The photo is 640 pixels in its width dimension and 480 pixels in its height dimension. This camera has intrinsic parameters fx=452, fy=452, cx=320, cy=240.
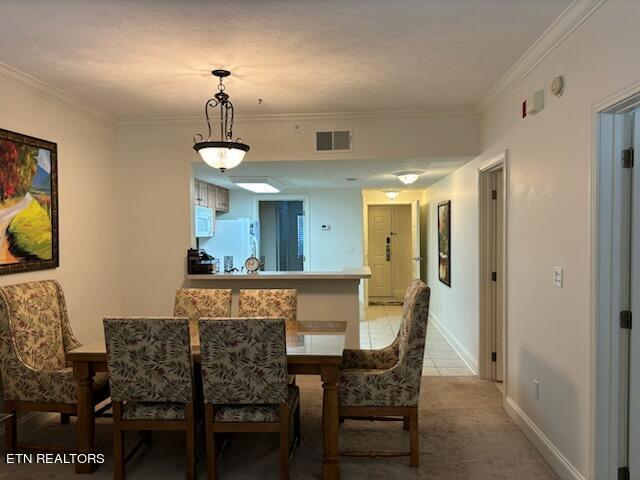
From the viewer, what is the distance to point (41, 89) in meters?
3.39

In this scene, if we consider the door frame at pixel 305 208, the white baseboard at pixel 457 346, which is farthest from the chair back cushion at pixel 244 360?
the door frame at pixel 305 208

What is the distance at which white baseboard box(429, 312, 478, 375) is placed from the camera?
4.56 m

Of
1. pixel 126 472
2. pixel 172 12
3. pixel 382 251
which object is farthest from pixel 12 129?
pixel 382 251

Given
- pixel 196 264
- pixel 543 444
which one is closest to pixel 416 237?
pixel 196 264

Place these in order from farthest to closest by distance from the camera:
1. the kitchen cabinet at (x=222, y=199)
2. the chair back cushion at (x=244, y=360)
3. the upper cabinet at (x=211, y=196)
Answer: the kitchen cabinet at (x=222, y=199)
the upper cabinet at (x=211, y=196)
the chair back cushion at (x=244, y=360)

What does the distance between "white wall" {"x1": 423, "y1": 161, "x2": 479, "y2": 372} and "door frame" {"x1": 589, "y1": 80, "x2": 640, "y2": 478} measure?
2113 mm

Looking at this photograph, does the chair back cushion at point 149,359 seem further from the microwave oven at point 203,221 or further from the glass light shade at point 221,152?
the microwave oven at point 203,221

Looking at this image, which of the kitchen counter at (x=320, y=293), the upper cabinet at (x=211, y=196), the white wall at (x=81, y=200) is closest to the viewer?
the white wall at (x=81, y=200)

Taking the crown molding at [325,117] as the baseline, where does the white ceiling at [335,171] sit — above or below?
below

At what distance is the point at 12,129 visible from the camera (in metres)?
3.15

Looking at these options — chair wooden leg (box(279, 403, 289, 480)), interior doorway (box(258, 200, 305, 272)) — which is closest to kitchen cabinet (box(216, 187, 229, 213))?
interior doorway (box(258, 200, 305, 272))

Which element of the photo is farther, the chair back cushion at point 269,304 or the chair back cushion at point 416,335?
the chair back cushion at point 269,304

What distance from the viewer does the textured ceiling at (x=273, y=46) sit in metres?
2.25

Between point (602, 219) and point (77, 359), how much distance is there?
→ 2.92 m
